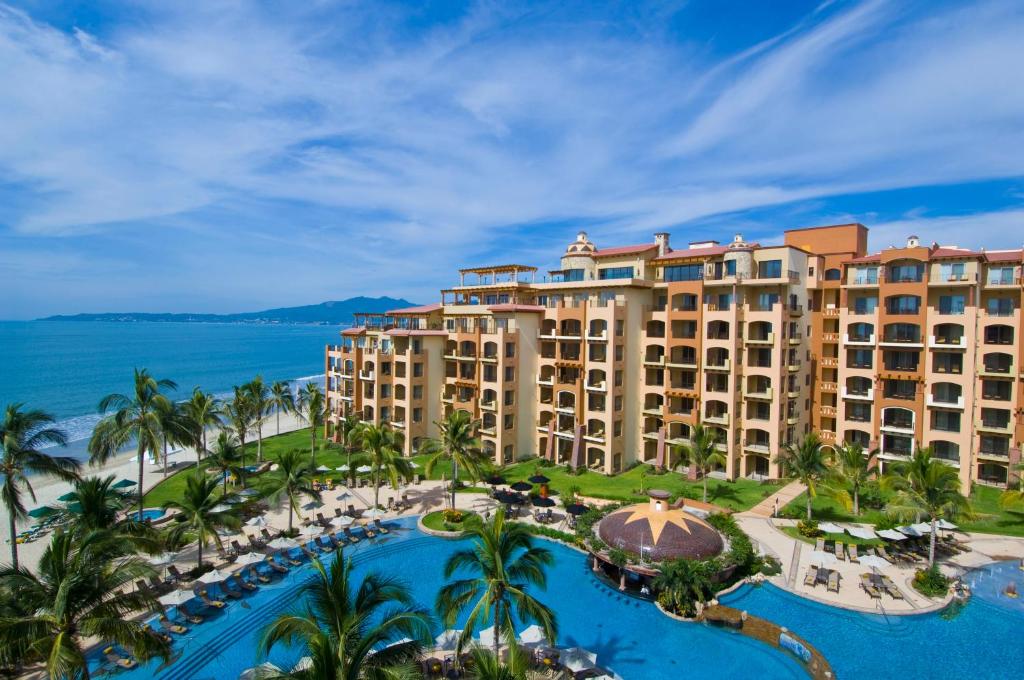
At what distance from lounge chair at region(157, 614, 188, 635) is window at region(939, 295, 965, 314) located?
53.7 m

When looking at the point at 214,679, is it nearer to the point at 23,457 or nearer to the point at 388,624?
the point at 388,624

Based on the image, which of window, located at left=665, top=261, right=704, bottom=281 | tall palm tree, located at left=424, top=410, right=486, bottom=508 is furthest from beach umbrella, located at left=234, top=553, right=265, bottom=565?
window, located at left=665, top=261, right=704, bottom=281

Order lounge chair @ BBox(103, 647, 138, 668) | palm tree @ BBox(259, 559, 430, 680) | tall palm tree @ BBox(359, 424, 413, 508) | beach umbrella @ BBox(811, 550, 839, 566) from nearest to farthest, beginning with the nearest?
1. palm tree @ BBox(259, 559, 430, 680)
2. lounge chair @ BBox(103, 647, 138, 668)
3. beach umbrella @ BBox(811, 550, 839, 566)
4. tall palm tree @ BBox(359, 424, 413, 508)

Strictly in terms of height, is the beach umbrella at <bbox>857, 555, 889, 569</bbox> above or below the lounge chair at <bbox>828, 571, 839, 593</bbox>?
above

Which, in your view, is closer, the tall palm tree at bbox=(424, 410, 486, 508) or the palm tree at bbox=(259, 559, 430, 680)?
the palm tree at bbox=(259, 559, 430, 680)

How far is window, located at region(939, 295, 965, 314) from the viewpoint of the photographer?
139 ft

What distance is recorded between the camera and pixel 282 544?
3256 cm

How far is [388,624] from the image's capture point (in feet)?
45.3

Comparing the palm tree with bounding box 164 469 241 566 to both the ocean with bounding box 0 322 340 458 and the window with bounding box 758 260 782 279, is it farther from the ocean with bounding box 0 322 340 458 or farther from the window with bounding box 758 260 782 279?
the ocean with bounding box 0 322 340 458

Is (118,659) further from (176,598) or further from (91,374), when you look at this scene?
(91,374)

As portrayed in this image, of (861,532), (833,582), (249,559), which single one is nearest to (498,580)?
(249,559)

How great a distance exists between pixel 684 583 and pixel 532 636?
8225mm

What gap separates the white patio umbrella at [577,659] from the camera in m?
20.4

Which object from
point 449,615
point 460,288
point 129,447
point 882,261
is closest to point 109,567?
point 449,615
